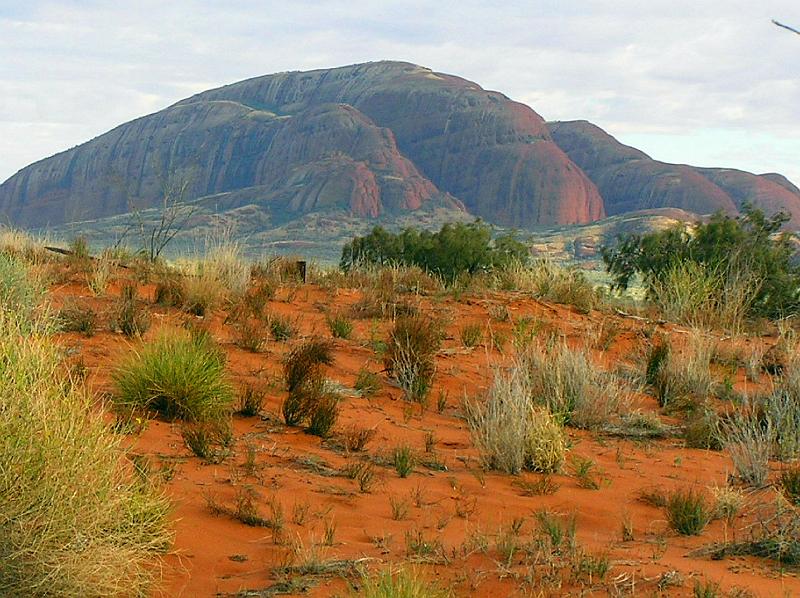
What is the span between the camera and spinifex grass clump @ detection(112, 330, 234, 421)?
7418 mm

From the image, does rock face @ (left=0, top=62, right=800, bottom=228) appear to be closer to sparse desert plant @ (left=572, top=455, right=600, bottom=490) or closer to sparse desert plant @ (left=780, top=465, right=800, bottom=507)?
sparse desert plant @ (left=572, top=455, right=600, bottom=490)

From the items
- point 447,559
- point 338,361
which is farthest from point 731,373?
point 447,559

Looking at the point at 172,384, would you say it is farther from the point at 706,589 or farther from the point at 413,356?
the point at 706,589

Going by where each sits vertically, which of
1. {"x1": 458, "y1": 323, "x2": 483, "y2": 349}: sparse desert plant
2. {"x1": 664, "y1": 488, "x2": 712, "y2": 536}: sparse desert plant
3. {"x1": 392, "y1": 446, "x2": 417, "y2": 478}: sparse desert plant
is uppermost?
{"x1": 458, "y1": 323, "x2": 483, "y2": 349}: sparse desert plant

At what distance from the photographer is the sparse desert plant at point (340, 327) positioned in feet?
38.4

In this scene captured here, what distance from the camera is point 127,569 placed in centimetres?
437

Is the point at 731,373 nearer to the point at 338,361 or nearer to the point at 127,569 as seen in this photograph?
the point at 338,361

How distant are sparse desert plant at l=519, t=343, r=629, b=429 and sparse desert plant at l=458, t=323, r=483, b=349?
258 cm

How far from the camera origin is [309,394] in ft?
26.6

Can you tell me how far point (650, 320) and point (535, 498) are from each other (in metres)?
8.67

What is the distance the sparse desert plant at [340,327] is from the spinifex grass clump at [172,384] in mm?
4017

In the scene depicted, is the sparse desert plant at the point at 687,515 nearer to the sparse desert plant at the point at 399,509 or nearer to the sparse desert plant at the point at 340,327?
the sparse desert plant at the point at 399,509

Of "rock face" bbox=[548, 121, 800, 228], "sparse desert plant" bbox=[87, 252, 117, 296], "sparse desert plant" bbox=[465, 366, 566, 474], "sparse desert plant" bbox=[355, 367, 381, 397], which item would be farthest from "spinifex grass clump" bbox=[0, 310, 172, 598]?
"rock face" bbox=[548, 121, 800, 228]

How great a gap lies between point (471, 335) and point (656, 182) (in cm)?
11324
